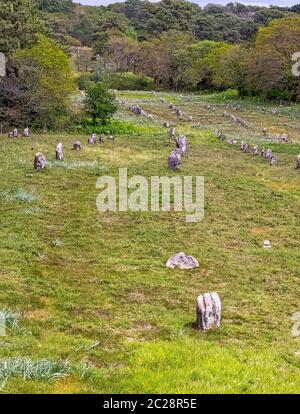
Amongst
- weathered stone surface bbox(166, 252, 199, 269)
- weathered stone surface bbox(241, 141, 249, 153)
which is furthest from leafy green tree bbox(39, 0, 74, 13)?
weathered stone surface bbox(166, 252, 199, 269)

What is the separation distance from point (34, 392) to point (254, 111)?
67897 millimetres

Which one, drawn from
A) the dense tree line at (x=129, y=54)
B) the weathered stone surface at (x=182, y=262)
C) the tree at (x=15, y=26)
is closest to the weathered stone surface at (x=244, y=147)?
the dense tree line at (x=129, y=54)

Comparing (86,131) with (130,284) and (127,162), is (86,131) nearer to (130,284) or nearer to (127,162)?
(127,162)

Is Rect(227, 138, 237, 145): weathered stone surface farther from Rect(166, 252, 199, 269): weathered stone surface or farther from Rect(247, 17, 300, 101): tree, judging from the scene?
Rect(247, 17, 300, 101): tree

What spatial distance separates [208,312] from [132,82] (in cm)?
9648

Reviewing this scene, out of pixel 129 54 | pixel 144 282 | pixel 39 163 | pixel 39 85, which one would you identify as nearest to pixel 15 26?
pixel 39 85

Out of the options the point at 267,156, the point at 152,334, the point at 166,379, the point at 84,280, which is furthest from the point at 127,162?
the point at 166,379

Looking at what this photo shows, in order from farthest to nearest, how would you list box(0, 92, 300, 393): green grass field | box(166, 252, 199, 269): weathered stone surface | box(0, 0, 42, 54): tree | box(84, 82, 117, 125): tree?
1. box(84, 82, 117, 125): tree
2. box(0, 0, 42, 54): tree
3. box(166, 252, 199, 269): weathered stone surface
4. box(0, 92, 300, 393): green grass field

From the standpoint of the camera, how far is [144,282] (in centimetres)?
1767

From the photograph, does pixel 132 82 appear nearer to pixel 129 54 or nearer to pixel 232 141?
pixel 129 54

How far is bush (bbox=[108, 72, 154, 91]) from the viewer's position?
10269 cm

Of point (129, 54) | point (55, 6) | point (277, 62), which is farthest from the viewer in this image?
point (55, 6)

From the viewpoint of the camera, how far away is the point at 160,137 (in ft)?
160

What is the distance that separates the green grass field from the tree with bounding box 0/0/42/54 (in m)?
19.6
